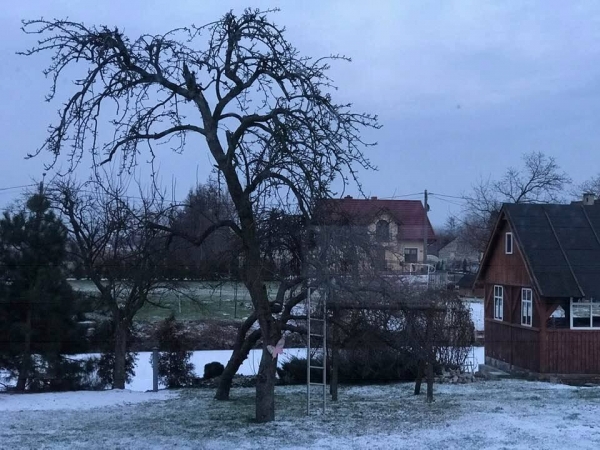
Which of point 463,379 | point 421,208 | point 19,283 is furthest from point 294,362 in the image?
point 421,208

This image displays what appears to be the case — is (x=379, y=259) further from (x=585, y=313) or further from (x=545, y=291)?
(x=585, y=313)

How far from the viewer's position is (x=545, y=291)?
26.9 m

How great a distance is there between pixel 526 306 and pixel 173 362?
12.8m

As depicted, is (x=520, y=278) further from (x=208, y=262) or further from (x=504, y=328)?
(x=208, y=262)

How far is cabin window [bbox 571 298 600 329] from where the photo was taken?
91.8 feet

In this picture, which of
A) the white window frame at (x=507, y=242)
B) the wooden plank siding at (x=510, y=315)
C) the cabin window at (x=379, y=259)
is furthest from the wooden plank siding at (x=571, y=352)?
the cabin window at (x=379, y=259)

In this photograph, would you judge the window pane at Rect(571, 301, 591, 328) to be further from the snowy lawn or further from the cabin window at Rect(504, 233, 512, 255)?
the snowy lawn

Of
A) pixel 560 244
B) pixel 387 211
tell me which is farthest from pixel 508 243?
pixel 387 211

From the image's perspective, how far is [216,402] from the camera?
1852cm

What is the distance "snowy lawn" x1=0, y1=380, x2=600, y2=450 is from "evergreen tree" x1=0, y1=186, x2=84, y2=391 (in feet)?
18.1

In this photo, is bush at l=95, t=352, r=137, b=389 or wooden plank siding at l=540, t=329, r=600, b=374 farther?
wooden plank siding at l=540, t=329, r=600, b=374

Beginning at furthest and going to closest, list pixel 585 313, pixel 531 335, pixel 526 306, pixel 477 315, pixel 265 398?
pixel 477 315 → pixel 526 306 → pixel 531 335 → pixel 585 313 → pixel 265 398

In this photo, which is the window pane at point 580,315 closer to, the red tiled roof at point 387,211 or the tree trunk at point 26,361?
the red tiled roof at point 387,211

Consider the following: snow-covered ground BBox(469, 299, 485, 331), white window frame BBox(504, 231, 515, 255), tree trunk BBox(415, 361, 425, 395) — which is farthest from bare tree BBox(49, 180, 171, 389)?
snow-covered ground BBox(469, 299, 485, 331)
